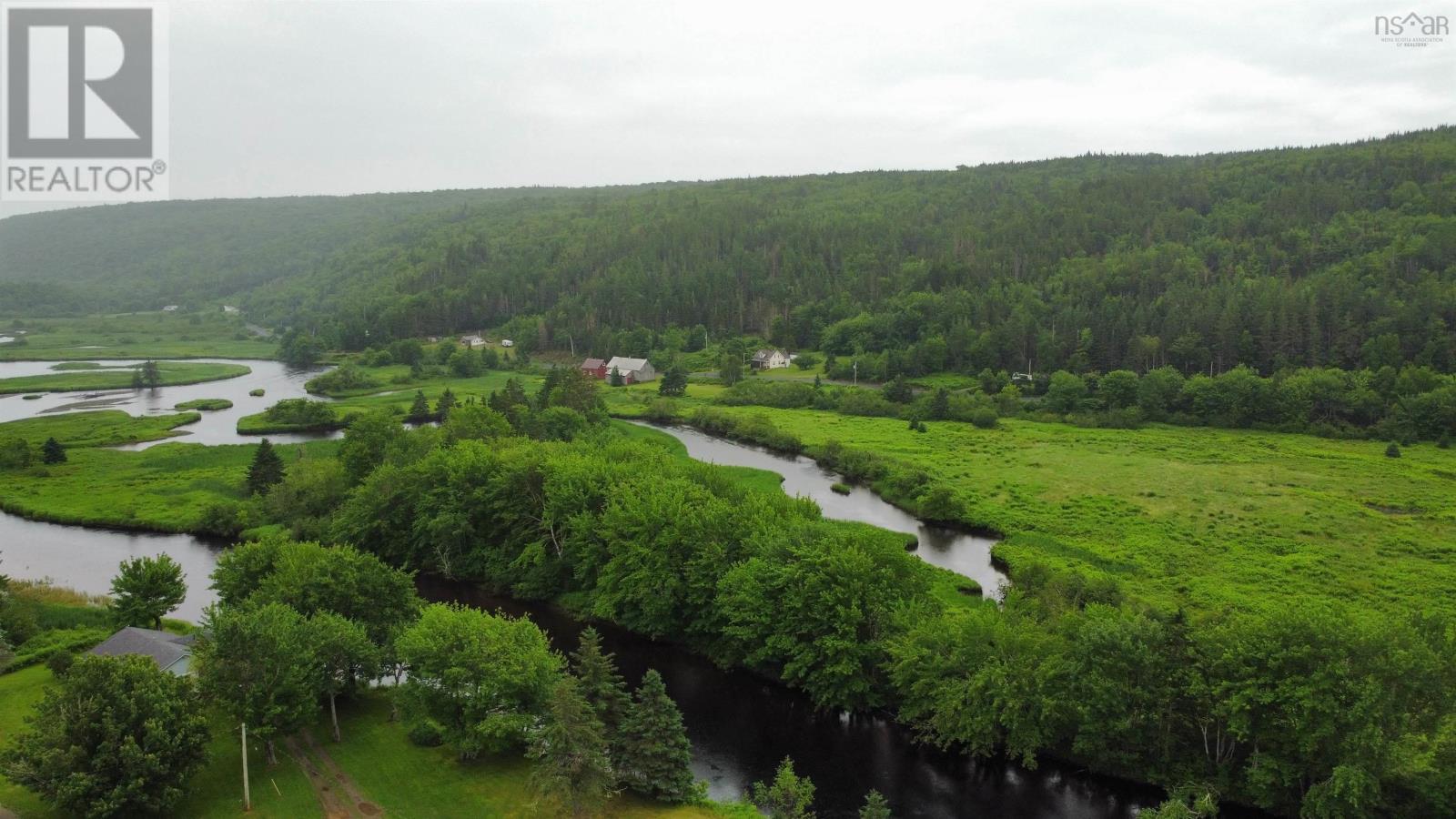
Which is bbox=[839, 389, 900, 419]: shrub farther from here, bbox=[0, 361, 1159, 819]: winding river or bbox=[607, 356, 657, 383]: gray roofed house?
bbox=[0, 361, 1159, 819]: winding river

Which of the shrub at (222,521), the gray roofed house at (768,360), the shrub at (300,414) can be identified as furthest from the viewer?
the gray roofed house at (768,360)

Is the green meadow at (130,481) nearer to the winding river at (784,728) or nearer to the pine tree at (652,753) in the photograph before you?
the winding river at (784,728)

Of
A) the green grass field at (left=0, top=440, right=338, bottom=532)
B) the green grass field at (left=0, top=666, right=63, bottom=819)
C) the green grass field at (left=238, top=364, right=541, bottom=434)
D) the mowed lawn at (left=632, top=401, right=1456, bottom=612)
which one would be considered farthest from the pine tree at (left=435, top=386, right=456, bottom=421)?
the green grass field at (left=0, top=666, right=63, bottom=819)

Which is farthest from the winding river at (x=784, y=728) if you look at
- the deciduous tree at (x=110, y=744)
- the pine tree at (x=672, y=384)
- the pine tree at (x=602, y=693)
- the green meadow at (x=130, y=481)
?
the pine tree at (x=672, y=384)

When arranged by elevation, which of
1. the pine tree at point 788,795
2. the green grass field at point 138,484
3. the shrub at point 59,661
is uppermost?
the green grass field at point 138,484

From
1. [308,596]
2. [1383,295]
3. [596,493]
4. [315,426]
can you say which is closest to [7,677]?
[308,596]

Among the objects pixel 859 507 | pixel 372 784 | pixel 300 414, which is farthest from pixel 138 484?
pixel 859 507

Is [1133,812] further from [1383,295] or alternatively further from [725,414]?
[1383,295]
